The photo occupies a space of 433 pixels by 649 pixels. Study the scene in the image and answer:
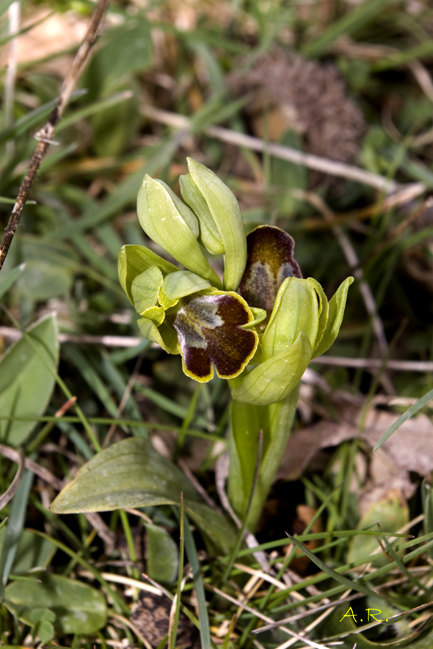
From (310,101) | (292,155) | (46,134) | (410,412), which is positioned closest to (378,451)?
(410,412)

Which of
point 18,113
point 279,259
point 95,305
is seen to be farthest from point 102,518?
point 18,113

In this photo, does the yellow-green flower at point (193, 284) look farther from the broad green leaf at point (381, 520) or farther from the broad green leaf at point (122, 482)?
the broad green leaf at point (381, 520)

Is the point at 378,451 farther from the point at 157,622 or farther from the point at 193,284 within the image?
the point at 193,284

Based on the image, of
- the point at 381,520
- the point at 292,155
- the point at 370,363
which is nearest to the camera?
the point at 381,520

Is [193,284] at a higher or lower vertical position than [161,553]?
higher

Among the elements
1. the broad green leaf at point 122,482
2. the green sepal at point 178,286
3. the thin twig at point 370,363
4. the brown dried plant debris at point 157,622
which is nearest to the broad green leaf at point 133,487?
the broad green leaf at point 122,482

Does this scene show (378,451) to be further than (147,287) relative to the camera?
Yes
